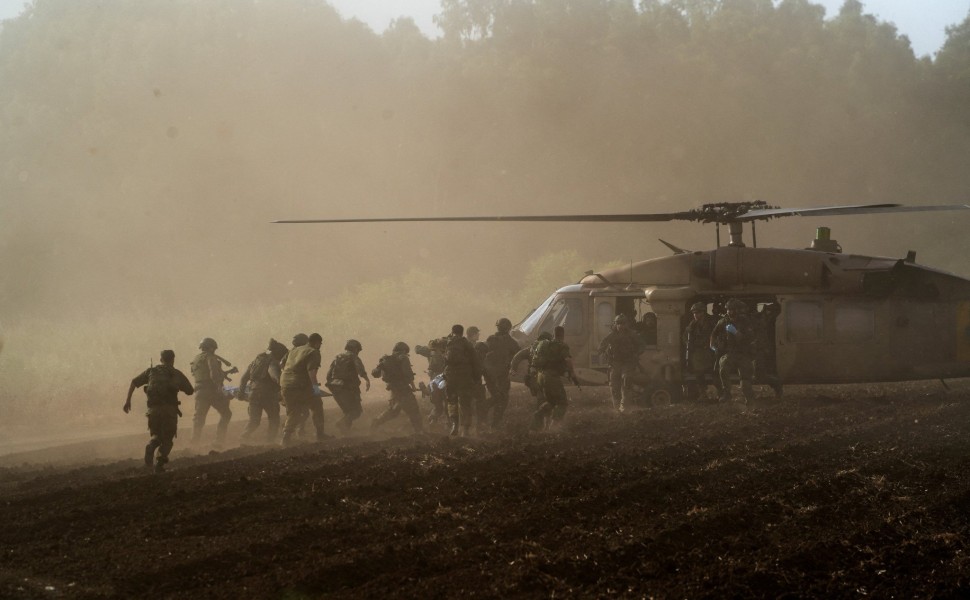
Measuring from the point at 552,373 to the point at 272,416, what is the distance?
460cm

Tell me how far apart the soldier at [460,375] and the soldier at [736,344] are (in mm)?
3721

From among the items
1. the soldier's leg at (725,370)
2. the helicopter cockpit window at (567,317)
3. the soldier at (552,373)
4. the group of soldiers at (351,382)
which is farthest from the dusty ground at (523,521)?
the helicopter cockpit window at (567,317)

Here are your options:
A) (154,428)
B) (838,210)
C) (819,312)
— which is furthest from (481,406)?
(838,210)

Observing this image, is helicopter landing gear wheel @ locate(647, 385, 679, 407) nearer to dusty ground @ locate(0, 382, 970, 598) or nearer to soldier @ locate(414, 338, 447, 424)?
soldier @ locate(414, 338, 447, 424)

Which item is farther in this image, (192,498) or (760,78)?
(760,78)

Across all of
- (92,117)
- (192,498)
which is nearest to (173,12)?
(92,117)

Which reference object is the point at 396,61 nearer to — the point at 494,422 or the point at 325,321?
the point at 325,321

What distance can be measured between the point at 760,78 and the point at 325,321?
28971 mm

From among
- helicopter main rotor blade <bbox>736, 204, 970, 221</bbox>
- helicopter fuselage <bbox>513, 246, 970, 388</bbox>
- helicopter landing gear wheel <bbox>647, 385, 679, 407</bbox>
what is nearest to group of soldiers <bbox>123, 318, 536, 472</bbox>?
helicopter fuselage <bbox>513, 246, 970, 388</bbox>

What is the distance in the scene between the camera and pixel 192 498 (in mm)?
8367

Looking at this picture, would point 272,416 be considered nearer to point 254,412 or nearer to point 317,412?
point 254,412

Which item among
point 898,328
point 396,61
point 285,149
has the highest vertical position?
point 396,61

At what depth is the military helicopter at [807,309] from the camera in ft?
47.8

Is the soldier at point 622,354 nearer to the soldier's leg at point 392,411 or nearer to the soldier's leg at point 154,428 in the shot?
the soldier's leg at point 392,411
